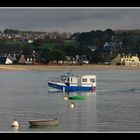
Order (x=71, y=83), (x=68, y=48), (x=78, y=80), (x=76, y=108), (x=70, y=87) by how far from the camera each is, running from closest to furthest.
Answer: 1. (x=68, y=48)
2. (x=76, y=108)
3. (x=78, y=80)
4. (x=70, y=87)
5. (x=71, y=83)

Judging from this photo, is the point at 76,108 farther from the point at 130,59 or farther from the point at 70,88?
the point at 130,59

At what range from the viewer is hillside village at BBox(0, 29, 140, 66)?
28.8 feet

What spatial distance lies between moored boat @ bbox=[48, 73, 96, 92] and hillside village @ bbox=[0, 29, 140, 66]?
991 cm

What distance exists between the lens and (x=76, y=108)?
16500mm

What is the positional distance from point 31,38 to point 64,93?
1228cm

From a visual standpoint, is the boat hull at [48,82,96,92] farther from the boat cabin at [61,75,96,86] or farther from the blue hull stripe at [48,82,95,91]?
the boat cabin at [61,75,96,86]

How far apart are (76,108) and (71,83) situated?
4.48 meters

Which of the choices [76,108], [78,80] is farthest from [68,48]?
[78,80]

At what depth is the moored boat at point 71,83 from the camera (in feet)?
64.9

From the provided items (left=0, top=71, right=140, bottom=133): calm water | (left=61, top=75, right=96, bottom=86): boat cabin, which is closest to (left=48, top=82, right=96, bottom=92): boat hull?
(left=61, top=75, right=96, bottom=86): boat cabin

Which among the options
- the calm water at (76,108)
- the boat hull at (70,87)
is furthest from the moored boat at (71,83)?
the calm water at (76,108)

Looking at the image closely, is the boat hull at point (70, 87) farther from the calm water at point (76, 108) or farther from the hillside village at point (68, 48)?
the hillside village at point (68, 48)

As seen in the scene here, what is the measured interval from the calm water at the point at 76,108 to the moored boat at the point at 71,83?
0.27 metres

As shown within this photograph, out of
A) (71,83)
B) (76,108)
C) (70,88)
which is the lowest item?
(76,108)
